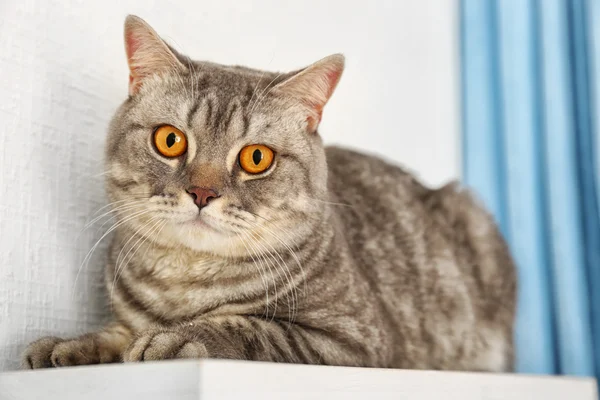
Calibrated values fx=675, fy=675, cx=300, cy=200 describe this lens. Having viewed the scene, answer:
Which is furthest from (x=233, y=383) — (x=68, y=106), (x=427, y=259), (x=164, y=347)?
(x=427, y=259)

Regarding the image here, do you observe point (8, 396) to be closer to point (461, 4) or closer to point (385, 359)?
point (385, 359)

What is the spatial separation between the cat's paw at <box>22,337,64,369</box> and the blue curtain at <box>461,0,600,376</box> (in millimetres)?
1422

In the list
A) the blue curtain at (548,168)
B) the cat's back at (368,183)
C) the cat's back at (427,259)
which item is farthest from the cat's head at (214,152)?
the blue curtain at (548,168)

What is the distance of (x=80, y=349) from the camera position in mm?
1108

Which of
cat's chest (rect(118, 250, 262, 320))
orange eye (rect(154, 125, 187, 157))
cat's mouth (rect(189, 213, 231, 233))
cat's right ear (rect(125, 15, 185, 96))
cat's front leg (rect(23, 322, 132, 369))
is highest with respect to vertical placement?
cat's right ear (rect(125, 15, 185, 96))

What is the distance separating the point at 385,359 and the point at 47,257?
65 centimetres

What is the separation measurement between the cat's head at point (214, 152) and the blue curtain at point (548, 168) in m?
1.08

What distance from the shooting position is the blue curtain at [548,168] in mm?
1986

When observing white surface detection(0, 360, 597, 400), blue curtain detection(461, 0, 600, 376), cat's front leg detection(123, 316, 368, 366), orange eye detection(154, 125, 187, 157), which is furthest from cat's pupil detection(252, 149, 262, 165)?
blue curtain detection(461, 0, 600, 376)

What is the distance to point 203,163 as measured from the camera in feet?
3.56

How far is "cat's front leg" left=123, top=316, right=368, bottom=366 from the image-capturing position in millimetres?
895

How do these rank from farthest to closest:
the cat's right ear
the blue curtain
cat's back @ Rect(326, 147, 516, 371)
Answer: the blue curtain < cat's back @ Rect(326, 147, 516, 371) < the cat's right ear

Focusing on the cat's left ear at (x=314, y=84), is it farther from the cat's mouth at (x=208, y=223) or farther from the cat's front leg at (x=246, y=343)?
the cat's front leg at (x=246, y=343)

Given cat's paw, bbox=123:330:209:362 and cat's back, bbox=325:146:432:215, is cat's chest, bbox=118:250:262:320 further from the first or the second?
cat's back, bbox=325:146:432:215
